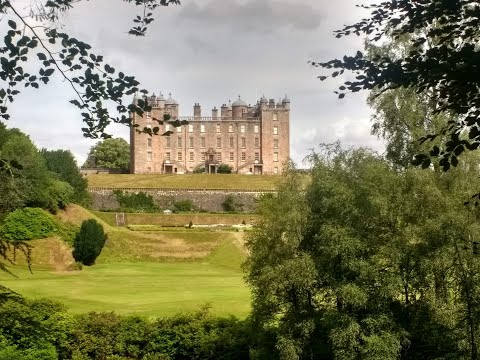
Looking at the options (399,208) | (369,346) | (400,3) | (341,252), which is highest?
(400,3)

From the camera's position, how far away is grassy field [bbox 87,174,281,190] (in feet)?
228

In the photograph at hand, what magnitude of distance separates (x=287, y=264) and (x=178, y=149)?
66.3m

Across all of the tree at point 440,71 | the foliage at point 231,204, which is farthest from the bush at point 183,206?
the tree at point 440,71

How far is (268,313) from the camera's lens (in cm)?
1917

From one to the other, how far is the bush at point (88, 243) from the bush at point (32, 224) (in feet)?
8.06

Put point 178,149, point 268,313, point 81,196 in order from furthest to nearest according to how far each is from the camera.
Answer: point 178,149
point 81,196
point 268,313

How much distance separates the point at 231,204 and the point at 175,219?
1001 centimetres

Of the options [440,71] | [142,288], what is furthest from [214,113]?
[440,71]

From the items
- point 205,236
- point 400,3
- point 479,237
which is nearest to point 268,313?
point 479,237

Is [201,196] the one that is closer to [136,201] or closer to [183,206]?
[183,206]

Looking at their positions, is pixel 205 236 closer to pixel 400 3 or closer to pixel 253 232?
pixel 253 232

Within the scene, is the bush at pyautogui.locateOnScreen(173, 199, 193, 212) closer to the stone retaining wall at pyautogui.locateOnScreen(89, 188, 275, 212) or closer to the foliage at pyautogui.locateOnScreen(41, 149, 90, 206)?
the stone retaining wall at pyautogui.locateOnScreen(89, 188, 275, 212)

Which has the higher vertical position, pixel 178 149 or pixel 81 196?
pixel 178 149

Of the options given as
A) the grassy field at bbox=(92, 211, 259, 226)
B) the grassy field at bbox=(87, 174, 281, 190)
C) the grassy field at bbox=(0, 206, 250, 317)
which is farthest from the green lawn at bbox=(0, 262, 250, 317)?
the grassy field at bbox=(87, 174, 281, 190)
